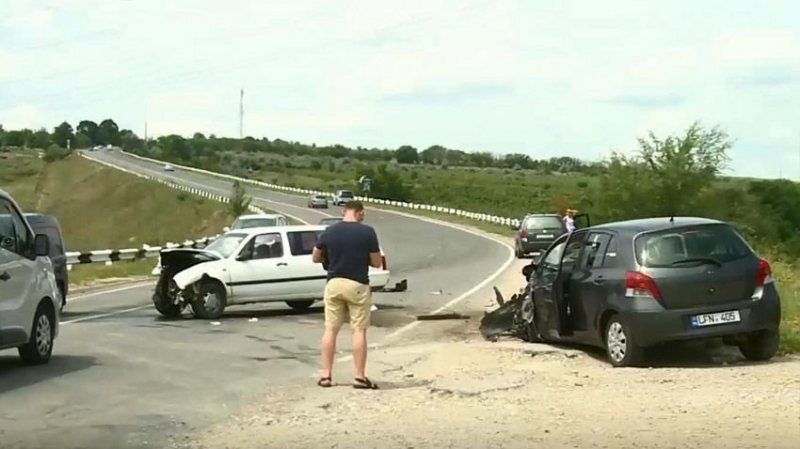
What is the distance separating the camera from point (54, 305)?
14453mm

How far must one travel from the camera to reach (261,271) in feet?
69.9

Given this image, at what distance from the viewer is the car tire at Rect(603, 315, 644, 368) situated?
1255 centimetres

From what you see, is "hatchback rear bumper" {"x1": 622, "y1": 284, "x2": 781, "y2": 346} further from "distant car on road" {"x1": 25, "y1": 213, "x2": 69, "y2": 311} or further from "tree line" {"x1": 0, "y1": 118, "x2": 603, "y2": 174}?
"tree line" {"x1": 0, "y1": 118, "x2": 603, "y2": 174}

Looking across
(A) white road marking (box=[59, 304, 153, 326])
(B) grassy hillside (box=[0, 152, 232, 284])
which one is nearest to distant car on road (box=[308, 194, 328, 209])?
(B) grassy hillside (box=[0, 152, 232, 284])

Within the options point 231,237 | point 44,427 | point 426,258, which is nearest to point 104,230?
point 426,258

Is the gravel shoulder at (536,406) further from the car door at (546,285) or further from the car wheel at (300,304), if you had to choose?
the car wheel at (300,304)

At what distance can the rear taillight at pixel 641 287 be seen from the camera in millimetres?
12555

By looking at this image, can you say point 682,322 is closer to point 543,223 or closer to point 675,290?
point 675,290

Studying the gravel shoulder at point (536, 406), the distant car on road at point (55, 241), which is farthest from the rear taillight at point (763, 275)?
the distant car on road at point (55, 241)

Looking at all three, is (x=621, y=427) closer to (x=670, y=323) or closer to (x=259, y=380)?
(x=670, y=323)

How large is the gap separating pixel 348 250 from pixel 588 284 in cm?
299

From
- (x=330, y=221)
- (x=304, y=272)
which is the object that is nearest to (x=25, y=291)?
(x=304, y=272)

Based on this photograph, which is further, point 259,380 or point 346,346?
point 346,346

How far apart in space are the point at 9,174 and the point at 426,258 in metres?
70.4
